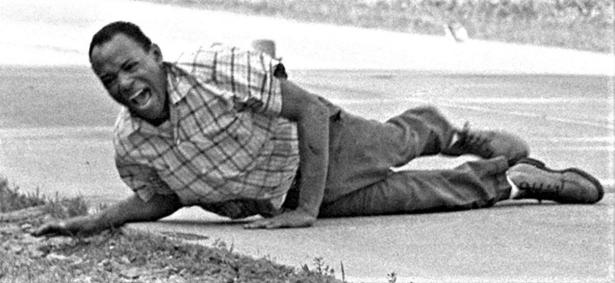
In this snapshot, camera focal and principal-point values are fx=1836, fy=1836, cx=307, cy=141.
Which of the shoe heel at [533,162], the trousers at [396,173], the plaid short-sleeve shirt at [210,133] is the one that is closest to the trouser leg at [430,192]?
the trousers at [396,173]

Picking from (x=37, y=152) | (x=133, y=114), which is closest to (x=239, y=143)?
(x=133, y=114)

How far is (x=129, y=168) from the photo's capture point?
22.2ft

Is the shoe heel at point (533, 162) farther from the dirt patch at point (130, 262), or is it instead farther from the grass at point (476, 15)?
the grass at point (476, 15)

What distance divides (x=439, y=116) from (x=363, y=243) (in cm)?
103

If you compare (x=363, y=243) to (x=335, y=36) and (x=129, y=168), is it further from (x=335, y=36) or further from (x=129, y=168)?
(x=335, y=36)

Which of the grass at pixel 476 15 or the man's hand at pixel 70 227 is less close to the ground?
the grass at pixel 476 15

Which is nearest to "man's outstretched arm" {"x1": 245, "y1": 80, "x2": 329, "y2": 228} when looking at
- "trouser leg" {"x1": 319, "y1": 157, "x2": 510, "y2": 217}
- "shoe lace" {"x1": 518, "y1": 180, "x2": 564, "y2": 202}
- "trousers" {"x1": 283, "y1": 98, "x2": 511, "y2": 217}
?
"trousers" {"x1": 283, "y1": 98, "x2": 511, "y2": 217}

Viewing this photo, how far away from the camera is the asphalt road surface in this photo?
635 cm

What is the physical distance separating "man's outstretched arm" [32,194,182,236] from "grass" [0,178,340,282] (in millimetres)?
35

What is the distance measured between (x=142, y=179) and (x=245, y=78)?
1.79 ft

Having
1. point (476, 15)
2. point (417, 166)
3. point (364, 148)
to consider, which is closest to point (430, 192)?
point (364, 148)

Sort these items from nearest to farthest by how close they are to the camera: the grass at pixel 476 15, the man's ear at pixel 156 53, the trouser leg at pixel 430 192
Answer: the man's ear at pixel 156 53 < the trouser leg at pixel 430 192 < the grass at pixel 476 15

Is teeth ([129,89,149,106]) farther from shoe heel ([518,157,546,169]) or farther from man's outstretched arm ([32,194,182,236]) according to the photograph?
shoe heel ([518,157,546,169])

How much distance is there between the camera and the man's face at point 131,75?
6496 mm
